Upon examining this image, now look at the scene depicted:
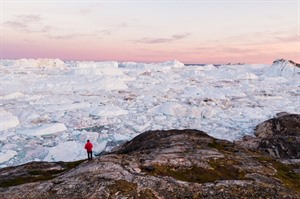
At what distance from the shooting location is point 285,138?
2750 centimetres

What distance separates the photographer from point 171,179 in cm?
1397

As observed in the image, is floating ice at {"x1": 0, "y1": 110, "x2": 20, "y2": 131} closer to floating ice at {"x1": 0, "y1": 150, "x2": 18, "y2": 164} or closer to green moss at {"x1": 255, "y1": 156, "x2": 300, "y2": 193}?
floating ice at {"x1": 0, "y1": 150, "x2": 18, "y2": 164}

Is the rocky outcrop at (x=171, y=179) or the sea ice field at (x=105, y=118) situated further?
the sea ice field at (x=105, y=118)

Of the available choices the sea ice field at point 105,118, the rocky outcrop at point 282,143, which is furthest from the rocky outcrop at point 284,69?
the rocky outcrop at point 282,143

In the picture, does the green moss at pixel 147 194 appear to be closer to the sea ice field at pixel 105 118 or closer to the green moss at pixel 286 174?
the green moss at pixel 286 174

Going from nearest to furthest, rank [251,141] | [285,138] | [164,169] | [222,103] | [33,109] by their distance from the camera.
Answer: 1. [164,169]
2. [285,138]
3. [251,141]
4. [33,109]
5. [222,103]

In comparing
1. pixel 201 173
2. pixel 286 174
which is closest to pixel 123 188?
pixel 201 173

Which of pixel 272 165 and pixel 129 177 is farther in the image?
pixel 272 165

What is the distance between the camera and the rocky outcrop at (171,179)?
1295cm

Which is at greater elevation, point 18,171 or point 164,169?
point 164,169

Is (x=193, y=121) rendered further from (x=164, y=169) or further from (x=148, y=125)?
(x=164, y=169)

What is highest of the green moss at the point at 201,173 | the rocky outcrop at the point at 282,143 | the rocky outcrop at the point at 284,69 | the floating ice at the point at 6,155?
the rocky outcrop at the point at 284,69

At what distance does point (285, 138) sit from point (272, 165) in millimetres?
10743

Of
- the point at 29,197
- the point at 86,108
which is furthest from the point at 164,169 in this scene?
the point at 86,108
